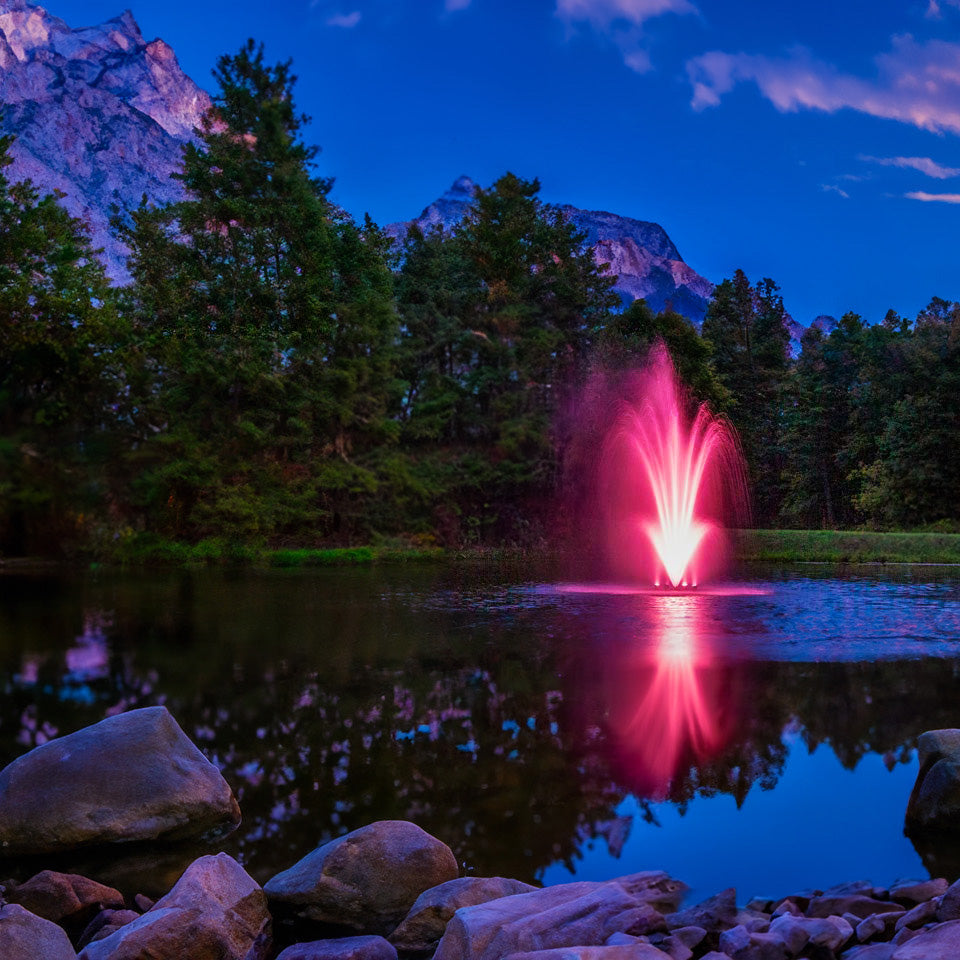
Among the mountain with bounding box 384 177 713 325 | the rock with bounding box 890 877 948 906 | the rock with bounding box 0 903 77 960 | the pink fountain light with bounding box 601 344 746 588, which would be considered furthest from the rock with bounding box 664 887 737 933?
the mountain with bounding box 384 177 713 325

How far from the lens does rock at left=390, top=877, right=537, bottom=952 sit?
3.96 meters

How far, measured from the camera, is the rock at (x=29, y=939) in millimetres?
3368

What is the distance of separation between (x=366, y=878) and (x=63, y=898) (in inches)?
65.2

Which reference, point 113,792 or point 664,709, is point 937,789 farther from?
point 113,792

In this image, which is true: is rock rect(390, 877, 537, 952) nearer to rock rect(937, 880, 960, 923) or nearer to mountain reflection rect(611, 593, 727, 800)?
rock rect(937, 880, 960, 923)

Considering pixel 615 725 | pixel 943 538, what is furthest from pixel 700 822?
pixel 943 538

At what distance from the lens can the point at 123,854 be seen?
5406 mm

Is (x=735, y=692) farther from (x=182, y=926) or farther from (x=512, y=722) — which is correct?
(x=182, y=926)

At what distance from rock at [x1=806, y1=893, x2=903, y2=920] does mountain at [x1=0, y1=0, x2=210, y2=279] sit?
8944cm

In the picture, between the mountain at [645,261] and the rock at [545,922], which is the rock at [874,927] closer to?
the rock at [545,922]

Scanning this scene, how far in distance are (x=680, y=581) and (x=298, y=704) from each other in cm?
1504

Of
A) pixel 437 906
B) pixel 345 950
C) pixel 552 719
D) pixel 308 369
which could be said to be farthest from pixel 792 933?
pixel 308 369

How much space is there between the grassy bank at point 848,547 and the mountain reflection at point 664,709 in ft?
73.8

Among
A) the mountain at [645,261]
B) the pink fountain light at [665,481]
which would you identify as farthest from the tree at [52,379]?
the mountain at [645,261]
